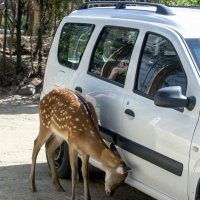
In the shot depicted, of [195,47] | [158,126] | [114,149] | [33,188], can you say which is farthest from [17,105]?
[195,47]

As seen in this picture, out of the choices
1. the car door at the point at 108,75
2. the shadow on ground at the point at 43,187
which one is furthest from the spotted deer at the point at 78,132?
the shadow on ground at the point at 43,187

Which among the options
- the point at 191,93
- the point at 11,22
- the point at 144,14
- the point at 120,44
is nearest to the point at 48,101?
the point at 120,44

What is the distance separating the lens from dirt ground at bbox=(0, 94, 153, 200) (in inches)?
225

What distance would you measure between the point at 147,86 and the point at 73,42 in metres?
1.61

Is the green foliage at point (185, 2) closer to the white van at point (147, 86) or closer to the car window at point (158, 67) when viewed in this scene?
the white van at point (147, 86)

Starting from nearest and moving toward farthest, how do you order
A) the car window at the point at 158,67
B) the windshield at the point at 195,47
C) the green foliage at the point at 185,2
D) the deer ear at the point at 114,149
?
1. the windshield at the point at 195,47
2. the car window at the point at 158,67
3. the deer ear at the point at 114,149
4. the green foliage at the point at 185,2

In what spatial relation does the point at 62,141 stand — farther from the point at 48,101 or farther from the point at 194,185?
the point at 194,185

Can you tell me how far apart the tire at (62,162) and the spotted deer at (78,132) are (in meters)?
0.31

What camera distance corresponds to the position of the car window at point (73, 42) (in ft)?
19.2

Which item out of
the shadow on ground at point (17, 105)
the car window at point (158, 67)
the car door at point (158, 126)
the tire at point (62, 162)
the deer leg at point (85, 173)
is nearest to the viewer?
the car door at point (158, 126)

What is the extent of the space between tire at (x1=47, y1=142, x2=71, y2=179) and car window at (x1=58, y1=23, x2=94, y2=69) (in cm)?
91

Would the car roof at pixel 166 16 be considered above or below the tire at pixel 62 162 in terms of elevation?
above

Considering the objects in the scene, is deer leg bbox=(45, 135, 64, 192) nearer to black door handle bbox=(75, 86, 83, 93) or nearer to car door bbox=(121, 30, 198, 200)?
black door handle bbox=(75, 86, 83, 93)

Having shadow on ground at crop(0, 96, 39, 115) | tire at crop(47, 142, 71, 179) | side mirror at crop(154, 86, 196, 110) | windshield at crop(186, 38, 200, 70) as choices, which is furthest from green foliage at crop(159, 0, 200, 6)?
side mirror at crop(154, 86, 196, 110)
